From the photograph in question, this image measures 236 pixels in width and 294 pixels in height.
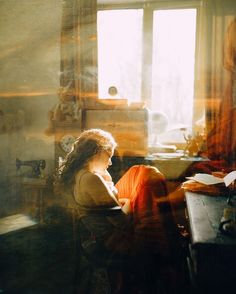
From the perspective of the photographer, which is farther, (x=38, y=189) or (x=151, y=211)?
(x=38, y=189)

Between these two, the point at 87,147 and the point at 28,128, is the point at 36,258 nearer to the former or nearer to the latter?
the point at 87,147

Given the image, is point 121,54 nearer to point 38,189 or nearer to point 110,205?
point 38,189

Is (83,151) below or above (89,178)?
above

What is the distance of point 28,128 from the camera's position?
207 inches

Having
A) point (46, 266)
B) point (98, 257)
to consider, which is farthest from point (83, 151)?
point (46, 266)

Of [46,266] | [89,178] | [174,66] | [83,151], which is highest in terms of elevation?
[174,66]

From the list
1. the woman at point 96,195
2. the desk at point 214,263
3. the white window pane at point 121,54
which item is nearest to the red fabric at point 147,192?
the woman at point 96,195

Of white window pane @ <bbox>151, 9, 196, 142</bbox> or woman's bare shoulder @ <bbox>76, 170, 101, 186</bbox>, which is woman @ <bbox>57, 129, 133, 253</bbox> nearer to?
woman's bare shoulder @ <bbox>76, 170, 101, 186</bbox>

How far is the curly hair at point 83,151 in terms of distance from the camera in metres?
2.51

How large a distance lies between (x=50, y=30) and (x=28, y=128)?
60.6 inches

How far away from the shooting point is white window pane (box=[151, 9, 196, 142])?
4898 mm

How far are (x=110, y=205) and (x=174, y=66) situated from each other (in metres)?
3.21

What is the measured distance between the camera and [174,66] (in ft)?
16.2

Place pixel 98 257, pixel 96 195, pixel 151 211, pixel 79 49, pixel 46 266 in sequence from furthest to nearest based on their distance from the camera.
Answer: pixel 79 49
pixel 46 266
pixel 151 211
pixel 96 195
pixel 98 257
